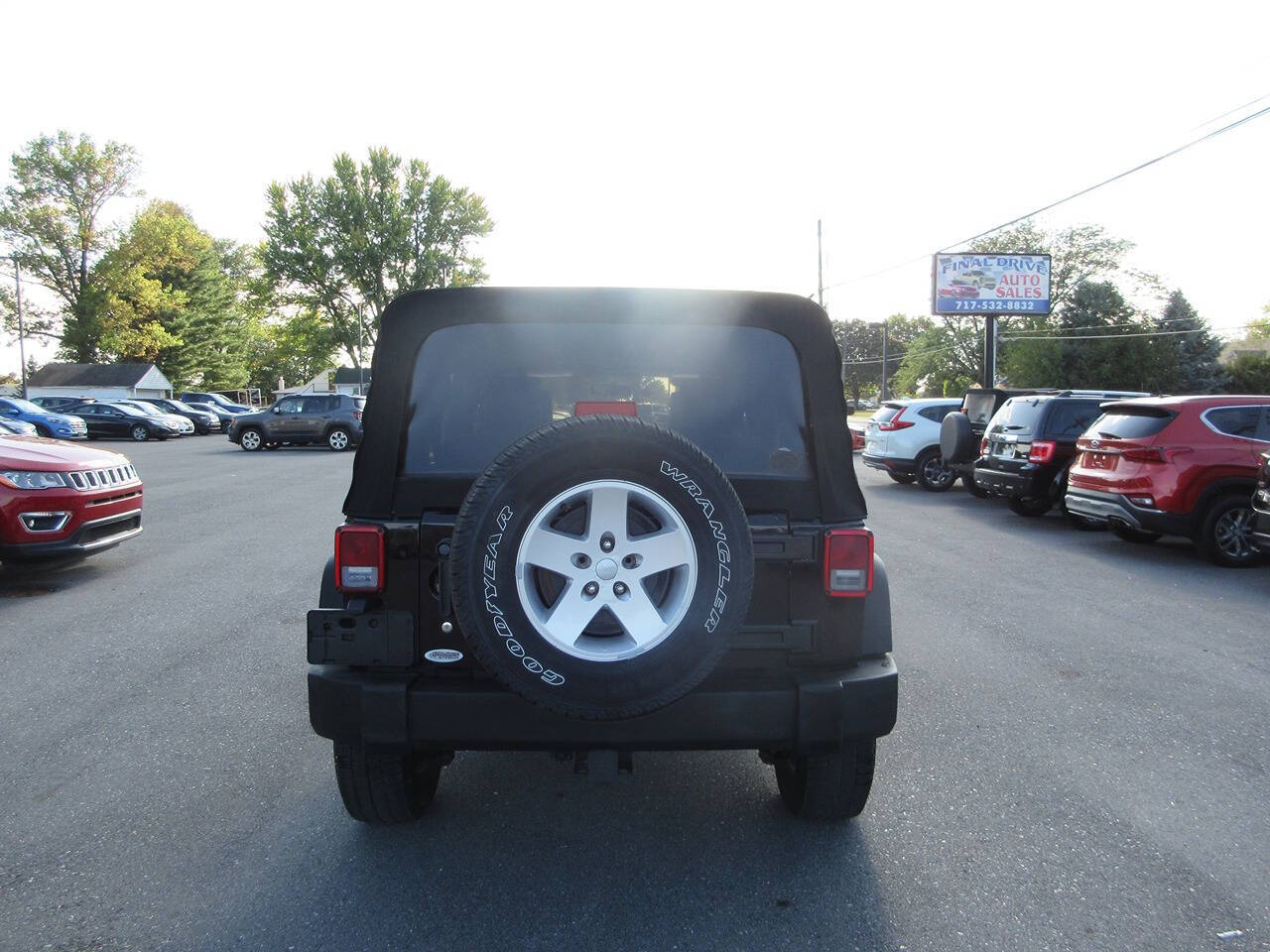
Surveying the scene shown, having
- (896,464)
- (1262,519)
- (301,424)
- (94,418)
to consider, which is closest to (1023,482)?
(1262,519)

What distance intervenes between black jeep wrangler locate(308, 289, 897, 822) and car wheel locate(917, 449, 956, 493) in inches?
534

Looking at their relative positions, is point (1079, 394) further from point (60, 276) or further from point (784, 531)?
point (60, 276)

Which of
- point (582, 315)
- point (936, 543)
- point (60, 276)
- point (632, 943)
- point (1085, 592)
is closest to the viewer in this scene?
point (632, 943)

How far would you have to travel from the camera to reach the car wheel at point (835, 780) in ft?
10.2

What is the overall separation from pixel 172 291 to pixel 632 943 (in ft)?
223

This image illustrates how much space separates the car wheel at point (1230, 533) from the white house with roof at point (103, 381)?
227ft

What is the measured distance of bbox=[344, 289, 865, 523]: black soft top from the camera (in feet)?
9.49

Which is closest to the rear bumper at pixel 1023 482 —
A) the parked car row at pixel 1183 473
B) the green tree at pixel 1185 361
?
the parked car row at pixel 1183 473

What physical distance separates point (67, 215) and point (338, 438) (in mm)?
41585

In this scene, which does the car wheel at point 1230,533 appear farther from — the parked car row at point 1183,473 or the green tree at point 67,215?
the green tree at point 67,215

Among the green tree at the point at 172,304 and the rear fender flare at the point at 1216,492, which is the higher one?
the green tree at the point at 172,304

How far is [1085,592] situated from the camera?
24.8ft

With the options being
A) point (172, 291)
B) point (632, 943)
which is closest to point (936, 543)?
point (632, 943)

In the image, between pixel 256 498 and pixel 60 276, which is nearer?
pixel 256 498
